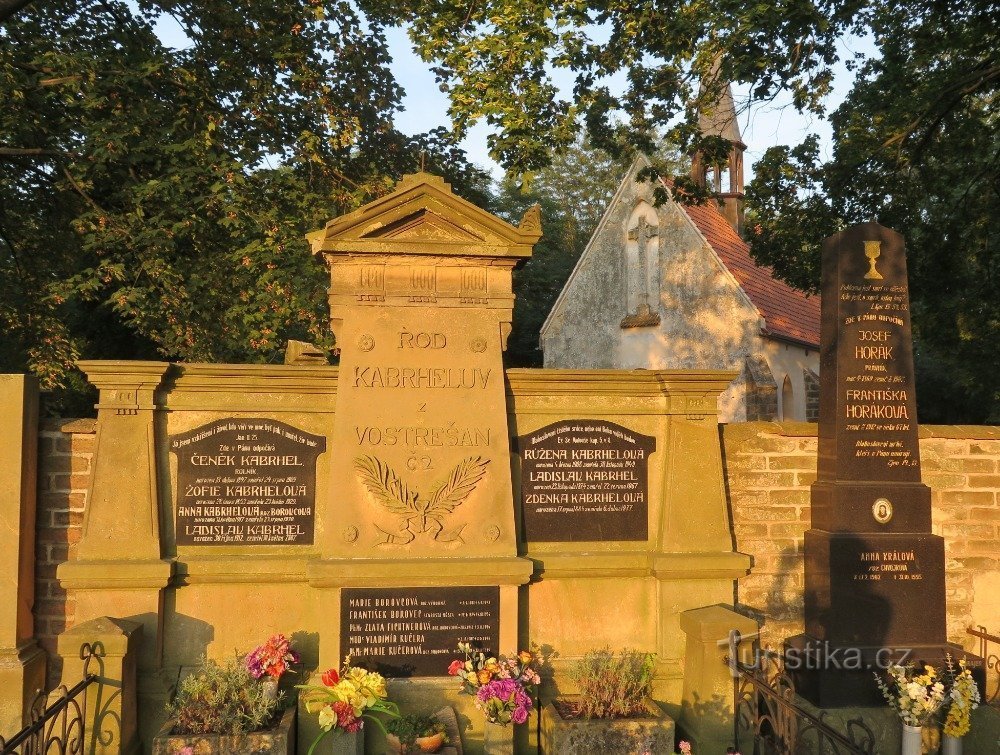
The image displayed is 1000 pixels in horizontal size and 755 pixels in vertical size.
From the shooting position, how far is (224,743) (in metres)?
5.38

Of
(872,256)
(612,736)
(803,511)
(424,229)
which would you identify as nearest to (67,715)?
(612,736)

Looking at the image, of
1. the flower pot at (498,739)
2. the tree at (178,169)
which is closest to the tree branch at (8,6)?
the tree at (178,169)

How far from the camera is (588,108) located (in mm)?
11852

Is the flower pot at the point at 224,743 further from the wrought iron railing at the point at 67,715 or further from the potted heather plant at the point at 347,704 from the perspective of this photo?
the wrought iron railing at the point at 67,715

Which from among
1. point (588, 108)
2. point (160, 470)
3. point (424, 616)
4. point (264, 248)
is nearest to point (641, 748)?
point (424, 616)

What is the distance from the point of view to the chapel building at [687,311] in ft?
64.1

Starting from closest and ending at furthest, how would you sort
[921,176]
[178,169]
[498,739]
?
[498,739] → [178,169] → [921,176]

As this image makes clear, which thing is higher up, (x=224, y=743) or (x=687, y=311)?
(x=687, y=311)

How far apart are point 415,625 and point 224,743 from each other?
1532mm

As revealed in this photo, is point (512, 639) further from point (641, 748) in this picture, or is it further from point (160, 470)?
point (160, 470)

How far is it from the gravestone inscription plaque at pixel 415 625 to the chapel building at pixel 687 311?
1352 centimetres

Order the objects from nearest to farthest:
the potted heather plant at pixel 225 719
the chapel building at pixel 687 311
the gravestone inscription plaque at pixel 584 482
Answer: the potted heather plant at pixel 225 719 < the gravestone inscription plaque at pixel 584 482 < the chapel building at pixel 687 311

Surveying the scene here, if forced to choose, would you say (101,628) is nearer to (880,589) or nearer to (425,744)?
(425,744)

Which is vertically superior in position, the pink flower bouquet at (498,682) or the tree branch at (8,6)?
the tree branch at (8,6)
